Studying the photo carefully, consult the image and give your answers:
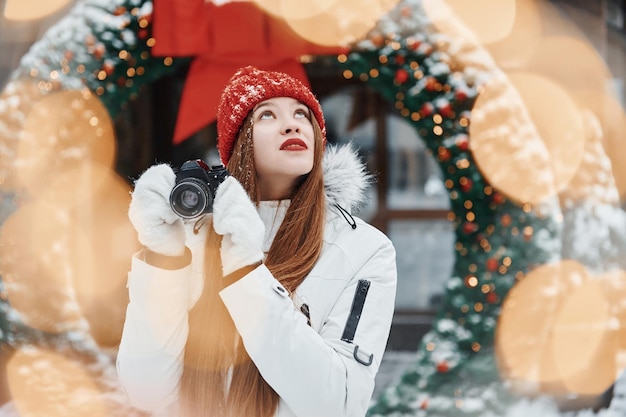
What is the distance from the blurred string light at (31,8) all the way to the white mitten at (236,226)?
340 cm

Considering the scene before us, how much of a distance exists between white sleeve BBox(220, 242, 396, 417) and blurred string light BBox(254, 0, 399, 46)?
104 inches

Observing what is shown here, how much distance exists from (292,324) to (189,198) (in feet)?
1.01

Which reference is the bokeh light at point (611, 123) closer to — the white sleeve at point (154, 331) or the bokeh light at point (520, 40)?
the bokeh light at point (520, 40)

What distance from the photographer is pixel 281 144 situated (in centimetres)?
154

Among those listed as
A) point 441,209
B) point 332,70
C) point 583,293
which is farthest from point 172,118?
point 583,293

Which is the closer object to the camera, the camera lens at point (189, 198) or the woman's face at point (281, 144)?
the camera lens at point (189, 198)

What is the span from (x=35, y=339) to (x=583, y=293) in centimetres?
301

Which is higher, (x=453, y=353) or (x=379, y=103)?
(x=379, y=103)

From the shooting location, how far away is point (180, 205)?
4.27 ft

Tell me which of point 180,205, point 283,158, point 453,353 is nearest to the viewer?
point 180,205

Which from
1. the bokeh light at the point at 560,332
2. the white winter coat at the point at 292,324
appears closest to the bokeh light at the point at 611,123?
the bokeh light at the point at 560,332

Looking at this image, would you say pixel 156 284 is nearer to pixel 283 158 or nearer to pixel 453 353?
pixel 283 158

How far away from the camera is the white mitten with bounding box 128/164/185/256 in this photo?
4.34 ft

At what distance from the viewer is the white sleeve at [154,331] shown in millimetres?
1373
